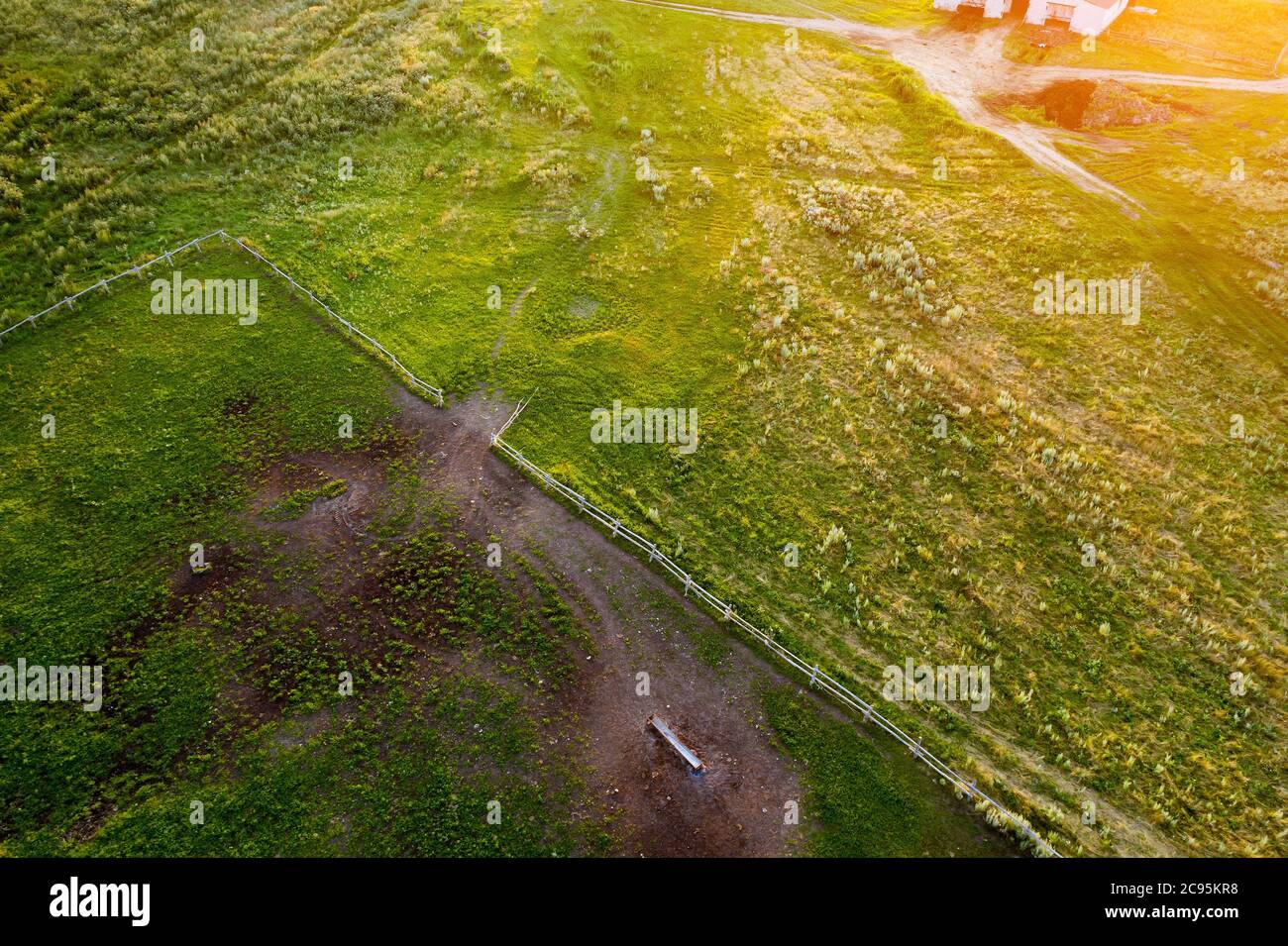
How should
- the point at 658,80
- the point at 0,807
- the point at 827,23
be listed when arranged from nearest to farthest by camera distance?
the point at 0,807
the point at 658,80
the point at 827,23

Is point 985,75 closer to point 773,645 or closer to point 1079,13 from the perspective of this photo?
point 1079,13

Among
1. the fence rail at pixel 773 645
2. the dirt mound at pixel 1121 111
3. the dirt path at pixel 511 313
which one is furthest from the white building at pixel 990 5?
the fence rail at pixel 773 645

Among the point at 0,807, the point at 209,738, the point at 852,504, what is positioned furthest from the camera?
the point at 852,504

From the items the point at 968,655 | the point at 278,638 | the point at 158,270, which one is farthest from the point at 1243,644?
the point at 158,270

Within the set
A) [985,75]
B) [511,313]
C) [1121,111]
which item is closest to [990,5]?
[985,75]

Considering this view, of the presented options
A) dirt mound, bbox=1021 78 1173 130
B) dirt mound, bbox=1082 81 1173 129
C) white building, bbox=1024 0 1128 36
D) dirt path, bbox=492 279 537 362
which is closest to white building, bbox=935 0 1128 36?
white building, bbox=1024 0 1128 36

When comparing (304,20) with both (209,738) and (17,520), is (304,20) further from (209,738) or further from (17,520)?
(209,738)
